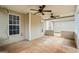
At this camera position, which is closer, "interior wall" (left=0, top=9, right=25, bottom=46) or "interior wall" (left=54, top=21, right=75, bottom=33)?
"interior wall" (left=0, top=9, right=25, bottom=46)

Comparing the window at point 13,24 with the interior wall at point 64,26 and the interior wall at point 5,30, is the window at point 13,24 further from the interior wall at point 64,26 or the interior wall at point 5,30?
the interior wall at point 64,26

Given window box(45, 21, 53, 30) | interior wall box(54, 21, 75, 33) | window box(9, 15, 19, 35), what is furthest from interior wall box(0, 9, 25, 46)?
interior wall box(54, 21, 75, 33)

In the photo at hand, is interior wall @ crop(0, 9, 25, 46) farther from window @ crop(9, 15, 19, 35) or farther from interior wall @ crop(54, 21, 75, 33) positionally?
interior wall @ crop(54, 21, 75, 33)

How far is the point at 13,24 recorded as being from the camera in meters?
6.39

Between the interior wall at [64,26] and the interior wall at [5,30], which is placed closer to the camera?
the interior wall at [5,30]

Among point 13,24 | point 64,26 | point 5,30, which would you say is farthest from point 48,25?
point 5,30

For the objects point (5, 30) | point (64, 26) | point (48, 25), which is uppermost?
point (48, 25)

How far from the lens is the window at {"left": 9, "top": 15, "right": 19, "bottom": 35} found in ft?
20.0

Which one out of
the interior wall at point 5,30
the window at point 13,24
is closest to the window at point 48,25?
the window at point 13,24

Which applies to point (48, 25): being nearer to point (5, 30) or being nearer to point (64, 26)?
point (64, 26)

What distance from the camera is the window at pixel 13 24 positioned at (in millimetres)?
→ 6100
